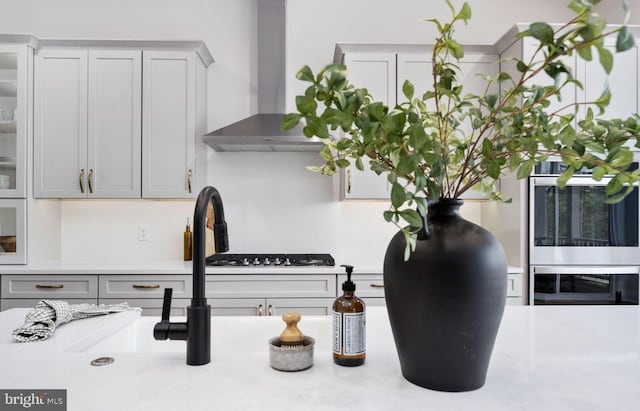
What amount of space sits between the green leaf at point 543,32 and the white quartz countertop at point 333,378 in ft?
1.82

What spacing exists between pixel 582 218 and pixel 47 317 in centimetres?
267

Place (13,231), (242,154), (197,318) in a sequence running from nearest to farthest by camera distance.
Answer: (197,318) → (13,231) → (242,154)

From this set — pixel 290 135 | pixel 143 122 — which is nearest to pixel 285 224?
pixel 290 135

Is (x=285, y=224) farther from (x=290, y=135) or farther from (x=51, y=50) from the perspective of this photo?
(x=51, y=50)

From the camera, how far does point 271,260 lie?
280cm

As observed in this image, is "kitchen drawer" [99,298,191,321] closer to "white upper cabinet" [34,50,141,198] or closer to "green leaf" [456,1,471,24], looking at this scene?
"white upper cabinet" [34,50,141,198]

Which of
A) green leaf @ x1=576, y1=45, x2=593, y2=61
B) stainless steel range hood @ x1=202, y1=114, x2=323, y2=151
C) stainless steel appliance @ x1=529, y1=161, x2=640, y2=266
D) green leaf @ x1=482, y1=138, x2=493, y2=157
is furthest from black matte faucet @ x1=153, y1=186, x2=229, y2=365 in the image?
stainless steel appliance @ x1=529, y1=161, x2=640, y2=266

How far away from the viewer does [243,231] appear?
10.3 feet

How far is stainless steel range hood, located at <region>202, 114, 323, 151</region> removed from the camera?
2660 millimetres

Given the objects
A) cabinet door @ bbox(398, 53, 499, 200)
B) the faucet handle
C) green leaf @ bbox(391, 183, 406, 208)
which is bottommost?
the faucet handle

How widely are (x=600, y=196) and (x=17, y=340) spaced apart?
284cm

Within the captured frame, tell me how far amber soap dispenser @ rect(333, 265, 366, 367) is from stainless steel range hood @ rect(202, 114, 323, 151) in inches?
73.5

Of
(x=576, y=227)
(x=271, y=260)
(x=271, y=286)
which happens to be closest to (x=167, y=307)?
(x=271, y=286)

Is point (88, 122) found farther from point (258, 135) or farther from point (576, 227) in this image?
point (576, 227)
